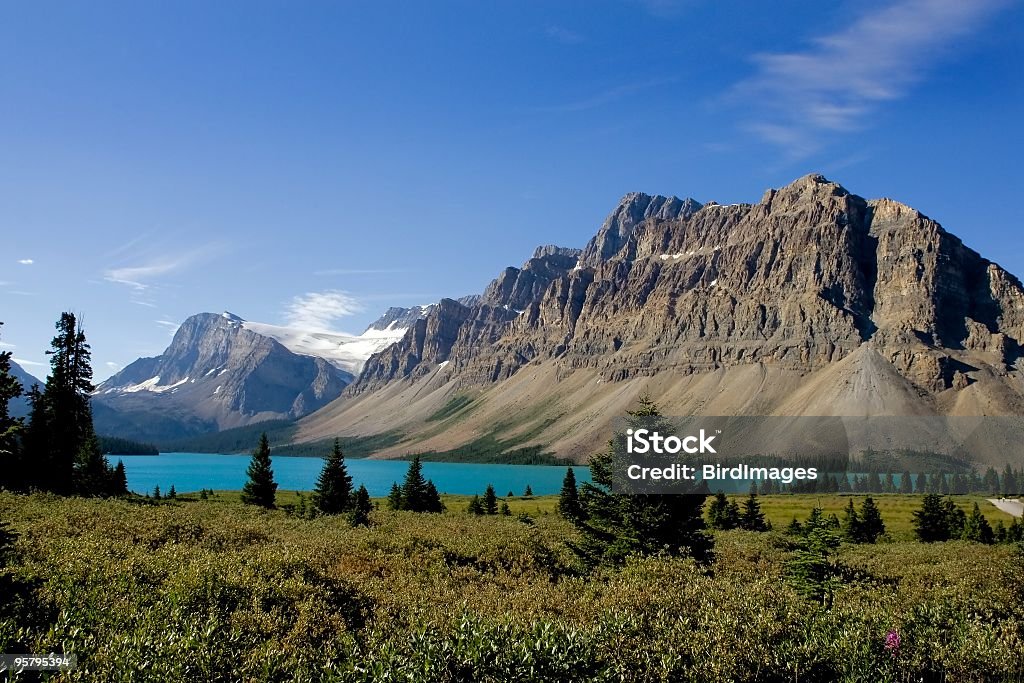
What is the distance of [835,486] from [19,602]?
207998 millimetres

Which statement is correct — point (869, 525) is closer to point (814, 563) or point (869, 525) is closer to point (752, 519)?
point (752, 519)

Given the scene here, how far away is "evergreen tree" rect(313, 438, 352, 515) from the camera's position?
2781 inches

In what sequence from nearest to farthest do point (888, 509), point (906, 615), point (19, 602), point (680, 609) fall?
1. point (19, 602)
2. point (680, 609)
3. point (906, 615)
4. point (888, 509)

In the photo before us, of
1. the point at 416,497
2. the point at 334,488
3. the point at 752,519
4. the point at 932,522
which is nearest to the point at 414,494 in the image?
the point at 416,497

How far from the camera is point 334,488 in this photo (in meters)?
72.0

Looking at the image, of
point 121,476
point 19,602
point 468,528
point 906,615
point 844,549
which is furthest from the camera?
point 121,476

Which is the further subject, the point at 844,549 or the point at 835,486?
the point at 835,486

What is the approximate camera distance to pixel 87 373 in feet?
220

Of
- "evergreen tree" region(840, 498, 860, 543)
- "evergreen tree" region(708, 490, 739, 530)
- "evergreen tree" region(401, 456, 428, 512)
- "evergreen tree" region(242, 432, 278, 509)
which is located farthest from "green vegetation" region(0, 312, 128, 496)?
"evergreen tree" region(840, 498, 860, 543)

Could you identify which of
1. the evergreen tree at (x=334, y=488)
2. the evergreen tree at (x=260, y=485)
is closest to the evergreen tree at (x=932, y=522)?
the evergreen tree at (x=334, y=488)

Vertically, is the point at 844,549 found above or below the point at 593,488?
below

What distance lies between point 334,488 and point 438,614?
192 ft

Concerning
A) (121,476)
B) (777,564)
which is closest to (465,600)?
(777,564)

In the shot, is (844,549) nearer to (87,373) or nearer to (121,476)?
(87,373)
